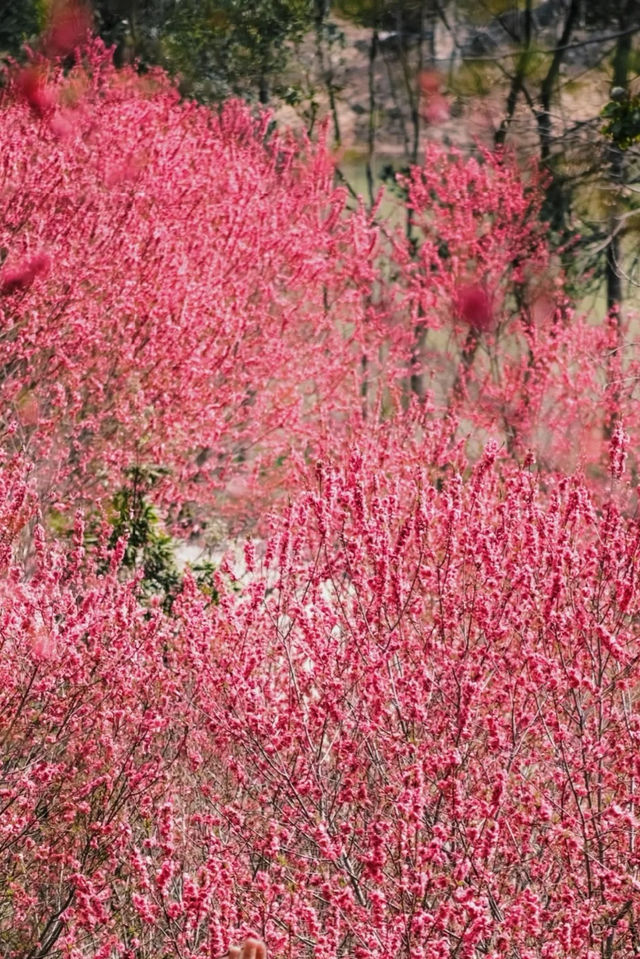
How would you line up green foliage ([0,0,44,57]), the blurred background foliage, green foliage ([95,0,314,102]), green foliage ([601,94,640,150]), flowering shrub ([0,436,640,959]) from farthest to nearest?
green foliage ([0,0,44,57]) → green foliage ([95,0,314,102]) → the blurred background foliage → green foliage ([601,94,640,150]) → flowering shrub ([0,436,640,959])

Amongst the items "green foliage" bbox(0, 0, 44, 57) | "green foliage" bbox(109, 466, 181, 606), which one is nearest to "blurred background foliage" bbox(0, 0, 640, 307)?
"green foliage" bbox(0, 0, 44, 57)

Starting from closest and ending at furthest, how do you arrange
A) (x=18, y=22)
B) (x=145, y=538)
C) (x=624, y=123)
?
(x=145, y=538) < (x=624, y=123) < (x=18, y=22)

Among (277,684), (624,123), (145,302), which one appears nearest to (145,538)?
(145,302)

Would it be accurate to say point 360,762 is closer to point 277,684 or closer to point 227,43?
point 277,684

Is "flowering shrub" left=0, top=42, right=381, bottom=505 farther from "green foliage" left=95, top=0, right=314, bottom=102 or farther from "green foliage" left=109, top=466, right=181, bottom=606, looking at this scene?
"green foliage" left=95, top=0, right=314, bottom=102

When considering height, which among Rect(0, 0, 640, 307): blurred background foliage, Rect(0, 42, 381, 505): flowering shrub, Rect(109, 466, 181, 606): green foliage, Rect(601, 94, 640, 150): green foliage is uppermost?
Rect(0, 0, 640, 307): blurred background foliage

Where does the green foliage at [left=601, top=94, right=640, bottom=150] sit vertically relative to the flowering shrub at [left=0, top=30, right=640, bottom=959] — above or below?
above

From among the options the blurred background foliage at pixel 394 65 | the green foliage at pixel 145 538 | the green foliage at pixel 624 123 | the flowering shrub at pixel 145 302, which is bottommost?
the green foliage at pixel 145 538

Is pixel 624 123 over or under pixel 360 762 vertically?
over

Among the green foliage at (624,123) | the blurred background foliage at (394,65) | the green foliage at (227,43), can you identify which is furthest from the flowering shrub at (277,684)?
the green foliage at (227,43)

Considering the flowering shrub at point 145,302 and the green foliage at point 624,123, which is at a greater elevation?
the green foliage at point 624,123

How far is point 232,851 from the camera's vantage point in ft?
14.3

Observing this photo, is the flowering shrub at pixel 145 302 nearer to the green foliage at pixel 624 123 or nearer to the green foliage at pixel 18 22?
the green foliage at pixel 624 123

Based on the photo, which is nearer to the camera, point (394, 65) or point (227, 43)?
point (227, 43)
